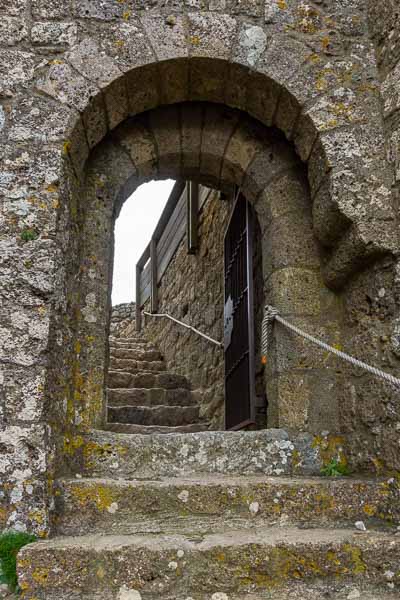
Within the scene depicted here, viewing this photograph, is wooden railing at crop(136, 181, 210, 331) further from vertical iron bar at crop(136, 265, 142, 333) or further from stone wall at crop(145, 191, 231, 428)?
stone wall at crop(145, 191, 231, 428)

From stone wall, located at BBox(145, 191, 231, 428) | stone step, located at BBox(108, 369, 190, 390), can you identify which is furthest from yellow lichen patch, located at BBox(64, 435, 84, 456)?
stone step, located at BBox(108, 369, 190, 390)

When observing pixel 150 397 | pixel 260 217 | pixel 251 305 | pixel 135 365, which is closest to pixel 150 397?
pixel 150 397

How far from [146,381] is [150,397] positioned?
0.57m

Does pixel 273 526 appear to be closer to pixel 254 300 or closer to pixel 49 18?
pixel 254 300

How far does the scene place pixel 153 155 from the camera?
3049mm

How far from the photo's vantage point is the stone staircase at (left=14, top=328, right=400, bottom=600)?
1.81 meters

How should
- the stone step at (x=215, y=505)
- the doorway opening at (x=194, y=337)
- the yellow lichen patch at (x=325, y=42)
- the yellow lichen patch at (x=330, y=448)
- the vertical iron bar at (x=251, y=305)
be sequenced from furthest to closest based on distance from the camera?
the doorway opening at (x=194, y=337) < the vertical iron bar at (x=251, y=305) < the yellow lichen patch at (x=325, y=42) < the yellow lichen patch at (x=330, y=448) < the stone step at (x=215, y=505)

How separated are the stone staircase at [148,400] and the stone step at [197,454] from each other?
4.76ft

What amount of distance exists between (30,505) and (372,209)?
1801mm

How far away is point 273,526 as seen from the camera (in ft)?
7.09

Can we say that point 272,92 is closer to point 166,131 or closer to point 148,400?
point 166,131

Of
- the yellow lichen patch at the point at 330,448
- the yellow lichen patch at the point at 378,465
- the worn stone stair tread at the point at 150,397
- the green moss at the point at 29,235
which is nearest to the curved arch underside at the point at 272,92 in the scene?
the green moss at the point at 29,235

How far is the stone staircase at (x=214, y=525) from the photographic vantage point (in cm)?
181

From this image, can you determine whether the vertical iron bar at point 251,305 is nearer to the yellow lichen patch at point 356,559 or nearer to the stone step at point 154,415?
the stone step at point 154,415
